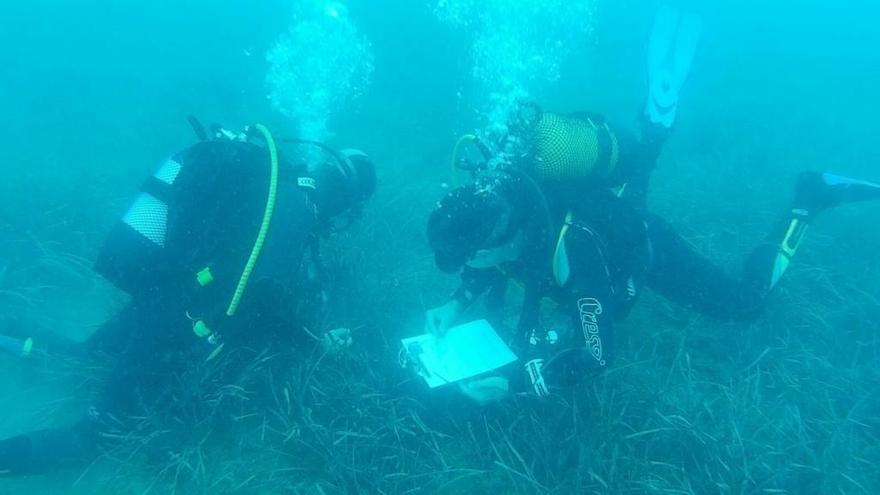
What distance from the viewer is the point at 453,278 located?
539 cm

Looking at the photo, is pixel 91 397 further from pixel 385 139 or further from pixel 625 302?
pixel 385 139

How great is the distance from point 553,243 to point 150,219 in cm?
239

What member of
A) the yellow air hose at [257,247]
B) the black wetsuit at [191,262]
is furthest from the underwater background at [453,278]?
the yellow air hose at [257,247]

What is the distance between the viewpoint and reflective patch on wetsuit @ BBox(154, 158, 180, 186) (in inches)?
115

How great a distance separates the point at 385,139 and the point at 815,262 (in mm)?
7911

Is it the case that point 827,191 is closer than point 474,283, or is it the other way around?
point 474,283

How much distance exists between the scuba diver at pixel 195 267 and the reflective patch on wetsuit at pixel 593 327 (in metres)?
1.77

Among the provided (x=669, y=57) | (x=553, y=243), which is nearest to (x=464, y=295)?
(x=553, y=243)

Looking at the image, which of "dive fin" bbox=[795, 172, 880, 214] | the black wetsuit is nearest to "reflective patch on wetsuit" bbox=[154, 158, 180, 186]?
the black wetsuit

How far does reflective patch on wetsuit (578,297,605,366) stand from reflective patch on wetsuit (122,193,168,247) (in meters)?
2.52

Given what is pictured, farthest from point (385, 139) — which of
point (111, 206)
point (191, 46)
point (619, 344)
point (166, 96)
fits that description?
point (191, 46)

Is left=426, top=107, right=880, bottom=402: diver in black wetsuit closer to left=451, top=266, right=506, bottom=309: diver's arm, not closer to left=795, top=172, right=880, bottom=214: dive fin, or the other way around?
left=451, top=266, right=506, bottom=309: diver's arm

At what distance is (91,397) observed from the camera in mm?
3916

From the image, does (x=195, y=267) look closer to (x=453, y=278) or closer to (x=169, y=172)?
(x=169, y=172)
